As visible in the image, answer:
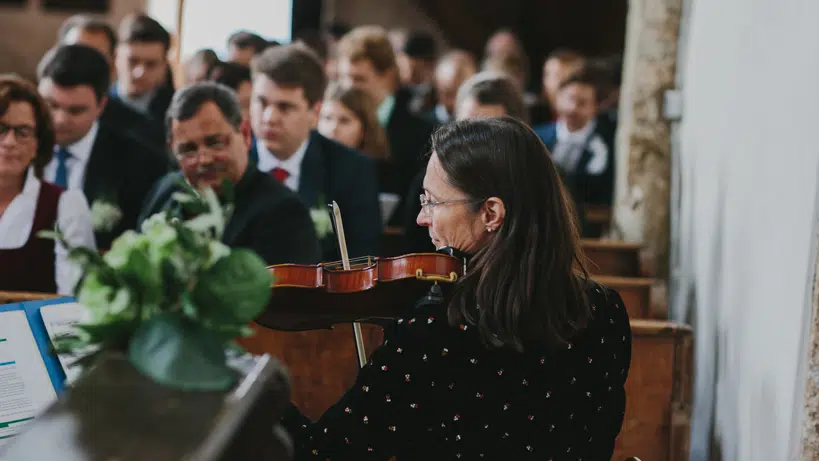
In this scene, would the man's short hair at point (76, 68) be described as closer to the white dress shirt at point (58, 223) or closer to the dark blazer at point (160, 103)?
the dark blazer at point (160, 103)

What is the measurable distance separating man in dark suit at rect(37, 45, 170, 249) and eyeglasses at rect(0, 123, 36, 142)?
3.37ft

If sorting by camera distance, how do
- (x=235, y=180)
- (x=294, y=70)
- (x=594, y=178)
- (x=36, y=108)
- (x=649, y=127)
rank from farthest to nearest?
(x=594, y=178) → (x=649, y=127) → (x=294, y=70) → (x=36, y=108) → (x=235, y=180)

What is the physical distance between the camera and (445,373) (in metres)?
2.36

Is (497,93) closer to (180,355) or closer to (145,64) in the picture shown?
(145,64)

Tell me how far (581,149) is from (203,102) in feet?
11.6

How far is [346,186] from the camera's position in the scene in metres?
4.82

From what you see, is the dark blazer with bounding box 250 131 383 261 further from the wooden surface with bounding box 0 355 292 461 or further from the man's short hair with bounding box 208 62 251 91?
the wooden surface with bounding box 0 355 292 461

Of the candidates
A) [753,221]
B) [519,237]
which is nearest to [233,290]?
[519,237]

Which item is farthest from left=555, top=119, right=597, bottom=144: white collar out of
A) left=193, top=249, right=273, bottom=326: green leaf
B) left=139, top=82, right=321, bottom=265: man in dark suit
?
left=193, top=249, right=273, bottom=326: green leaf

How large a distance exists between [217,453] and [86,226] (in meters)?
→ 2.76

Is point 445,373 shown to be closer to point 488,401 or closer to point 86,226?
point 488,401

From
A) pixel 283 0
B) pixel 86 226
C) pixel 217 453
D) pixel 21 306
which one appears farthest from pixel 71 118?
pixel 283 0

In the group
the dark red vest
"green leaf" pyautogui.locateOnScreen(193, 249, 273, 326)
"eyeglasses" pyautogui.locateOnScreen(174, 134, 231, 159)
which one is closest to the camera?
"green leaf" pyautogui.locateOnScreen(193, 249, 273, 326)

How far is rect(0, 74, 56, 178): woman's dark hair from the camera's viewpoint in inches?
162
